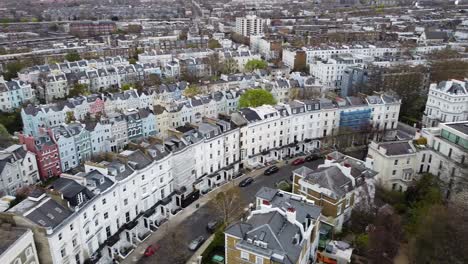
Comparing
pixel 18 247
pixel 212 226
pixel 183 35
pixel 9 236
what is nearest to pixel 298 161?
pixel 212 226

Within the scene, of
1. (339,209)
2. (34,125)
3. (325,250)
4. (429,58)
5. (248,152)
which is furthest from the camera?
(429,58)

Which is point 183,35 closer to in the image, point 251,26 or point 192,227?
point 251,26

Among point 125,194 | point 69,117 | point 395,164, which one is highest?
point 395,164

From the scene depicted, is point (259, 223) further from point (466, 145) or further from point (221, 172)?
point (466, 145)

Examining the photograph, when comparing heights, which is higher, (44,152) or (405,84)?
(405,84)

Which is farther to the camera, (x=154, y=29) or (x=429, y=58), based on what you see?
(x=154, y=29)

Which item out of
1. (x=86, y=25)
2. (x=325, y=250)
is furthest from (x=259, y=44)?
(x=325, y=250)

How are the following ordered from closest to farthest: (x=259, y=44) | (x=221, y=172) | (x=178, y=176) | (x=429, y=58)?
1. (x=178, y=176)
2. (x=221, y=172)
3. (x=429, y=58)
4. (x=259, y=44)

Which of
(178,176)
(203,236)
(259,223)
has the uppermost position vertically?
(259,223)
